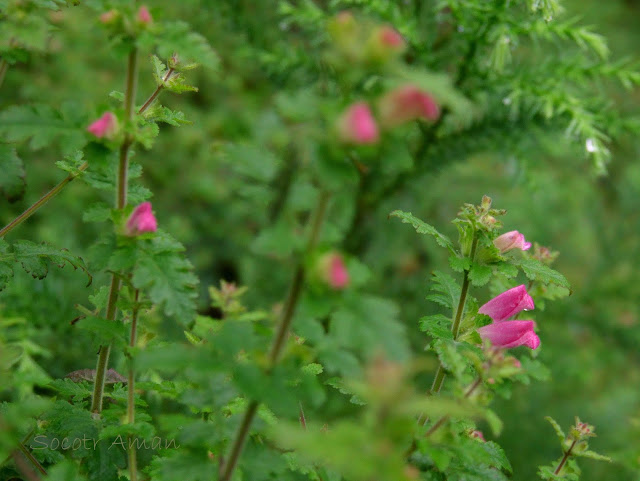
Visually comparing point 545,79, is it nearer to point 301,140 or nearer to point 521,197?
point 301,140

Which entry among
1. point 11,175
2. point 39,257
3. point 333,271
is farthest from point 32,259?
point 333,271

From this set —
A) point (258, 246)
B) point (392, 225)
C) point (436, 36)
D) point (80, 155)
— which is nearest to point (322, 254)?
point (258, 246)

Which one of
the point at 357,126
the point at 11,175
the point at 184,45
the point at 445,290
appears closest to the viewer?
the point at 357,126

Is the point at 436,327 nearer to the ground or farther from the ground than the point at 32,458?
farther from the ground

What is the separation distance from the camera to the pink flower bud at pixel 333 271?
51cm

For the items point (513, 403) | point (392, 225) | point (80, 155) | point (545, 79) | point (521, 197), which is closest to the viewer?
point (80, 155)

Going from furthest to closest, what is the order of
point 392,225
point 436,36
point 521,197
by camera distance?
point 521,197 < point 392,225 < point 436,36

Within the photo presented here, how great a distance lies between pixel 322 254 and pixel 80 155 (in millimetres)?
530

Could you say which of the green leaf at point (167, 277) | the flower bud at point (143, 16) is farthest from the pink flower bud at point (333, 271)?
the flower bud at point (143, 16)

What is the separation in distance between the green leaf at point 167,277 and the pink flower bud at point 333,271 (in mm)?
229

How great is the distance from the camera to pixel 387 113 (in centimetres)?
49

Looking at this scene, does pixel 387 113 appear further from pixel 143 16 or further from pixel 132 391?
pixel 132 391

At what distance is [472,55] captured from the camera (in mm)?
1321

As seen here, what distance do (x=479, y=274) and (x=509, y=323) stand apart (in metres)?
0.10
